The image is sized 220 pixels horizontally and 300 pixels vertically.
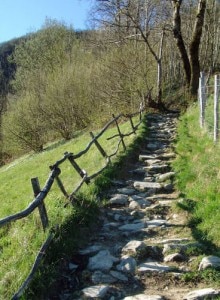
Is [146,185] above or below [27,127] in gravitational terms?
above

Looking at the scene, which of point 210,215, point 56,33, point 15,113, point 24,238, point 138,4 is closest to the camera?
point 24,238

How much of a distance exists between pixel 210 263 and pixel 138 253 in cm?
98

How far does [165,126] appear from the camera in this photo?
1717cm

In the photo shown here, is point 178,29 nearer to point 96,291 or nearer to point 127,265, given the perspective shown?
point 127,265

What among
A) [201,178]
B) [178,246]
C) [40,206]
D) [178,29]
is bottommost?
[178,246]

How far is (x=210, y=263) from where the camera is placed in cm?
503

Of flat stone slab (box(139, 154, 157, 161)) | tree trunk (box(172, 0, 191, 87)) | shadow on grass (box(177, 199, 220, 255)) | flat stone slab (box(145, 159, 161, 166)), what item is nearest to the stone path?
shadow on grass (box(177, 199, 220, 255))

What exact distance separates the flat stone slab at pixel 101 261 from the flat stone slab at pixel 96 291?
49 centimetres

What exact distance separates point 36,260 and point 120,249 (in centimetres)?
141

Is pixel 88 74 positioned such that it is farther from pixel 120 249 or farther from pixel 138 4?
pixel 120 249

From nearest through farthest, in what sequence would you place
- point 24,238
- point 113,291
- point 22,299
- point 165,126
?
point 22,299 → point 113,291 → point 24,238 → point 165,126

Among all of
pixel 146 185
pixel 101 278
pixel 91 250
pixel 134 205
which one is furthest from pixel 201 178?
pixel 101 278

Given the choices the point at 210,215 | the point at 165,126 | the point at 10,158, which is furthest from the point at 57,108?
the point at 210,215

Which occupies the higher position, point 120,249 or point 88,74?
point 88,74
